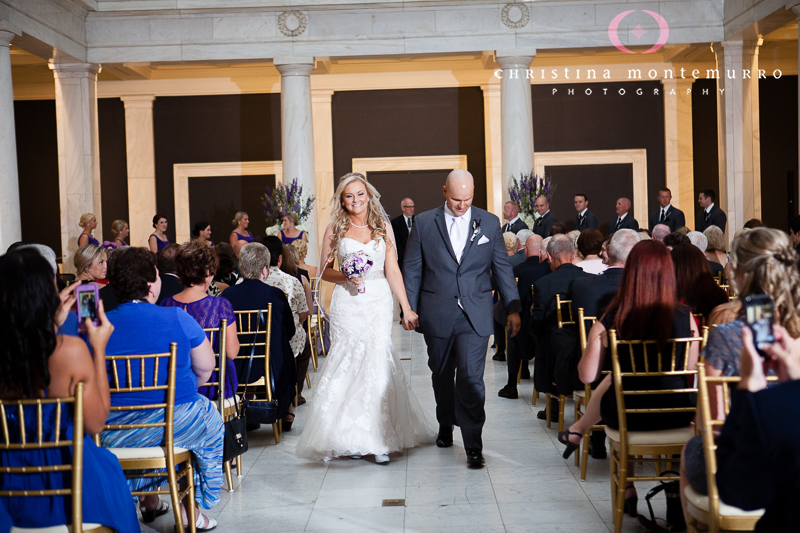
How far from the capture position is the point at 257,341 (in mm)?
5355

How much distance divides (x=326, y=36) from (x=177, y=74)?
438 centimetres

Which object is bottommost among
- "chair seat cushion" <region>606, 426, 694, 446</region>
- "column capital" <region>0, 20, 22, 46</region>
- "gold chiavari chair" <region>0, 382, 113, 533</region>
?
"chair seat cushion" <region>606, 426, 694, 446</region>

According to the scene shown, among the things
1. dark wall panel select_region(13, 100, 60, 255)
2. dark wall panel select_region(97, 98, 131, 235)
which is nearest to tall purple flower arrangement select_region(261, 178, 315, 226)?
dark wall panel select_region(97, 98, 131, 235)

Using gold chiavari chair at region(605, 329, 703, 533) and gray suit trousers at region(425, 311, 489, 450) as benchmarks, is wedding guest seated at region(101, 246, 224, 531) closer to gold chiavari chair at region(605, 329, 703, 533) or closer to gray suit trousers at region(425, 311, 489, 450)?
gray suit trousers at region(425, 311, 489, 450)

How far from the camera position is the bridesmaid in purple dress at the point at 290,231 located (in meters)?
12.0

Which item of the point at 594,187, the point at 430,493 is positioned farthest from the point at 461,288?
the point at 594,187

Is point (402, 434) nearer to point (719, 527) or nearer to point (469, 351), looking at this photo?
point (469, 351)

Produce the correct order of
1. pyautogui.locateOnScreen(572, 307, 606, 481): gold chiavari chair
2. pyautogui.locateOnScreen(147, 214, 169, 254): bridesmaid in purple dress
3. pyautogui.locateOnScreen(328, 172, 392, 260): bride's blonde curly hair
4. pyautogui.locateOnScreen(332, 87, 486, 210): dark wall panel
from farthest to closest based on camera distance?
pyautogui.locateOnScreen(332, 87, 486, 210): dark wall panel, pyautogui.locateOnScreen(147, 214, 169, 254): bridesmaid in purple dress, pyautogui.locateOnScreen(328, 172, 392, 260): bride's blonde curly hair, pyautogui.locateOnScreen(572, 307, 606, 481): gold chiavari chair

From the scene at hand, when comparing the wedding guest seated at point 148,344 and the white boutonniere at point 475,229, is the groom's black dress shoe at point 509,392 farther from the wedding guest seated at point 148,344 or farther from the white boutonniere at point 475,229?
the wedding guest seated at point 148,344

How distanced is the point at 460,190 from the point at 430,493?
1.80 meters

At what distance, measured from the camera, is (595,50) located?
1332 cm

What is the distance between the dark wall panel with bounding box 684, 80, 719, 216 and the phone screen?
14.7 metres

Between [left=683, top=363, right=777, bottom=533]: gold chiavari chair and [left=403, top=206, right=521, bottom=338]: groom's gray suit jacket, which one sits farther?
[left=403, top=206, right=521, bottom=338]: groom's gray suit jacket

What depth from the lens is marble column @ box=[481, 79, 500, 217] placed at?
15.8m
